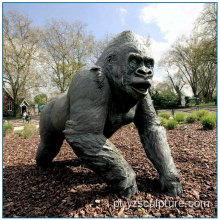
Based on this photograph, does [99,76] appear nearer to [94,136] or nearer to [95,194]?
[94,136]

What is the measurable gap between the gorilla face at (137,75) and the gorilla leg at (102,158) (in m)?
0.62

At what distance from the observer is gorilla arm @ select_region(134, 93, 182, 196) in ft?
7.23

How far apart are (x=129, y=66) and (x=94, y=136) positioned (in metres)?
0.82

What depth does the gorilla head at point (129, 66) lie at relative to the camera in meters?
1.92

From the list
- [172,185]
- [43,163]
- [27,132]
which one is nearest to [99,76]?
[172,185]

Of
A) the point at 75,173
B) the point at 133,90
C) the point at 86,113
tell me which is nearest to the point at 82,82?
the point at 86,113

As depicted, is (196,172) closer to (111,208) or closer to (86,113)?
(111,208)

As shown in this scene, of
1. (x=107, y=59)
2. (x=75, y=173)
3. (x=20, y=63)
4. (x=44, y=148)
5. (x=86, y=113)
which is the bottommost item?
(x=75, y=173)

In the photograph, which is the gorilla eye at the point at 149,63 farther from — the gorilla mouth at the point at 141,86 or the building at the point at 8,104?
the building at the point at 8,104

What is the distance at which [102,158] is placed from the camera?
1.93 m

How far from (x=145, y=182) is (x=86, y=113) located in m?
1.31

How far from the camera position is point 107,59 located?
2123 mm

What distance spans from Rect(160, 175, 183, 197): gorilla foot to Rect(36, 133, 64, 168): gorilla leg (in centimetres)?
161

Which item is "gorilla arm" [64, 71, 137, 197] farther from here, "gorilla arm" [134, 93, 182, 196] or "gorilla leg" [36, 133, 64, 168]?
"gorilla leg" [36, 133, 64, 168]
